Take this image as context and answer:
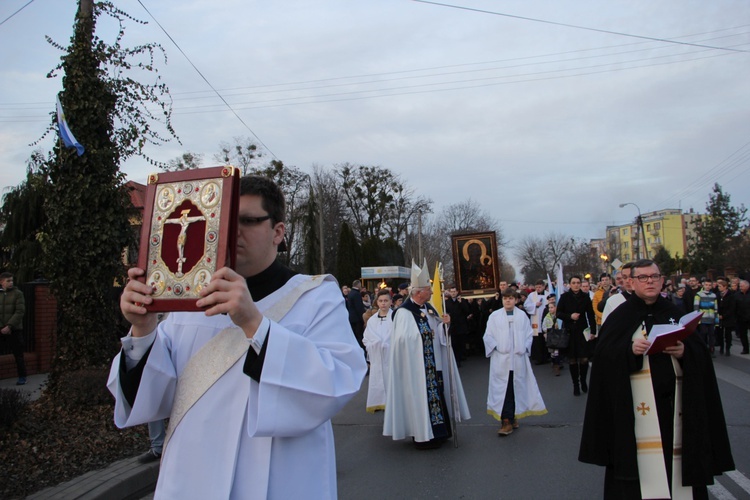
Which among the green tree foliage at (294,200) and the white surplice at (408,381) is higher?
the green tree foliage at (294,200)

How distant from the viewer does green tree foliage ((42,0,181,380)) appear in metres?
8.06

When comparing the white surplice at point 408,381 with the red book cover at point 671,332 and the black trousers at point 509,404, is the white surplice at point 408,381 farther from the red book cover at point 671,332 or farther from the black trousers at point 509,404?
the red book cover at point 671,332

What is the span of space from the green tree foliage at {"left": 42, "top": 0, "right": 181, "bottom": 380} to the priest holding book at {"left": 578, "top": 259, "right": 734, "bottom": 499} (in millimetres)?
6663

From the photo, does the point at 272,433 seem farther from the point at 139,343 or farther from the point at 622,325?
the point at 622,325

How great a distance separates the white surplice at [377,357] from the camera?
10.1 m

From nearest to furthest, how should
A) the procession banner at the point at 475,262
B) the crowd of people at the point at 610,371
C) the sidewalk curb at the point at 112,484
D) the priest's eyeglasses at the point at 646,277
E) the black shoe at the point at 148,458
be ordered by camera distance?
the crowd of people at the point at 610,371
the priest's eyeglasses at the point at 646,277
the sidewalk curb at the point at 112,484
the black shoe at the point at 148,458
the procession banner at the point at 475,262

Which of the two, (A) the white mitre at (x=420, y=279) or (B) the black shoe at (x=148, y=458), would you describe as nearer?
(B) the black shoe at (x=148, y=458)

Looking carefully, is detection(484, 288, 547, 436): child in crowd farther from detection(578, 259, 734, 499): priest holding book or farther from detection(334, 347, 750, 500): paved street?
detection(578, 259, 734, 499): priest holding book

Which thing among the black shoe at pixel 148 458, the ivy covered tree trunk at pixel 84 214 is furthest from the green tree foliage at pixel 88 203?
the black shoe at pixel 148 458

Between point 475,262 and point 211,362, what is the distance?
57.5 feet

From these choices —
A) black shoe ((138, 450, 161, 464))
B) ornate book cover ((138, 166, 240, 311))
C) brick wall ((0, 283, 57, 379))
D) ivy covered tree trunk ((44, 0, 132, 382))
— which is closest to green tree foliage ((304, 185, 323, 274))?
brick wall ((0, 283, 57, 379))

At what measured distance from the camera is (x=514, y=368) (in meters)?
8.20

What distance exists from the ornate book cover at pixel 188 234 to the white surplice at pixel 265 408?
277 mm

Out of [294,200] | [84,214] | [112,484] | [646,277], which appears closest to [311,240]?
[294,200]
